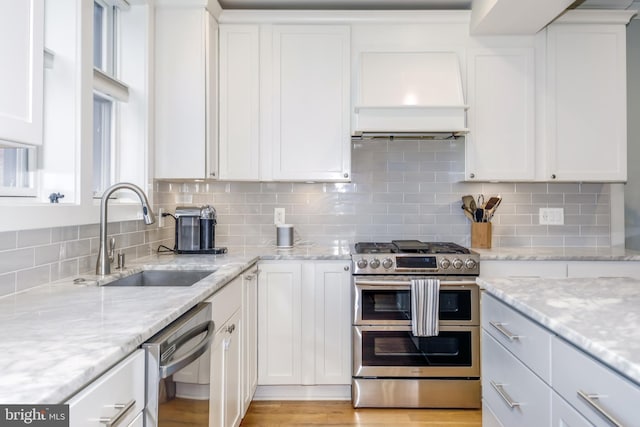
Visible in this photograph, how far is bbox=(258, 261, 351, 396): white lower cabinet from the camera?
2.54 m

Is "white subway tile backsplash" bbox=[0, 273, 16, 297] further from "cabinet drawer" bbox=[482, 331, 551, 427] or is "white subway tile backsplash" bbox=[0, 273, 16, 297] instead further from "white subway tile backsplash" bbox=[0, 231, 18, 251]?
"cabinet drawer" bbox=[482, 331, 551, 427]

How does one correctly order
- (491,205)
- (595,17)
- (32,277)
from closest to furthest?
(32,277) → (595,17) → (491,205)

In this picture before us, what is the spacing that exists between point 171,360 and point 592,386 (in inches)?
41.7

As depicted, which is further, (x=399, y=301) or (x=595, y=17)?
(x=595, y=17)

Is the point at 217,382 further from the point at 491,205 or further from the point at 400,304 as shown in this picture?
the point at 491,205

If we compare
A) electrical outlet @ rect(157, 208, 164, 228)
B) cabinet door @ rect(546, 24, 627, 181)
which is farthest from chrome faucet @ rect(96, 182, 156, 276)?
cabinet door @ rect(546, 24, 627, 181)

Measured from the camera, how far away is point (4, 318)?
44.3 inches

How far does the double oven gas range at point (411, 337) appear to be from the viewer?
2432 millimetres

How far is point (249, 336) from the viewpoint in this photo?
2328mm

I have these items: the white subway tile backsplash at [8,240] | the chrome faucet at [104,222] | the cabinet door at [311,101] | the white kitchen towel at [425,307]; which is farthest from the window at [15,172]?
the white kitchen towel at [425,307]

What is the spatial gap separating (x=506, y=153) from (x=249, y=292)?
6.27 feet

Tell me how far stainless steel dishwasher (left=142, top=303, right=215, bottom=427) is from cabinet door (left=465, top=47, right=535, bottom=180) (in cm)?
206

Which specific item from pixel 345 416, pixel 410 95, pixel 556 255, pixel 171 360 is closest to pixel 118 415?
pixel 171 360

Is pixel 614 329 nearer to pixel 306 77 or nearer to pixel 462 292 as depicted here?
pixel 462 292
